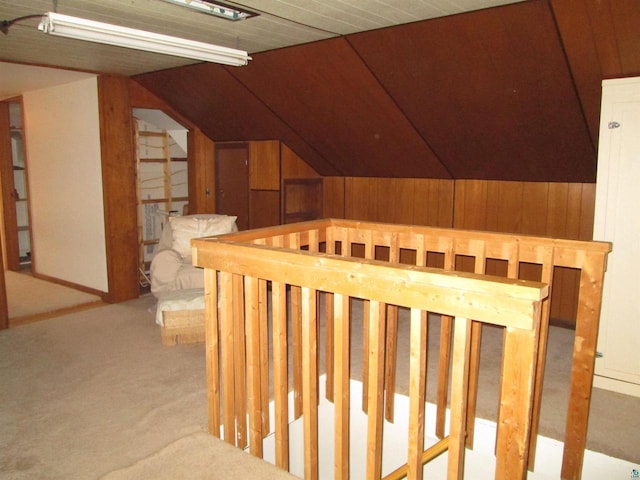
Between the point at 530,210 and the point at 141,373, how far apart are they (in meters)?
3.43

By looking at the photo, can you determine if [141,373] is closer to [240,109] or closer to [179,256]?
[179,256]

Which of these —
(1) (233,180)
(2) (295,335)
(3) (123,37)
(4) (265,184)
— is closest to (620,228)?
(2) (295,335)

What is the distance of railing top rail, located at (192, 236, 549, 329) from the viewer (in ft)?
4.75

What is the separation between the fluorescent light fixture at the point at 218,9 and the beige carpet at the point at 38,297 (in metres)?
3.45

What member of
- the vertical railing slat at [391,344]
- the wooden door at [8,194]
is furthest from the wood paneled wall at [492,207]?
the wooden door at [8,194]

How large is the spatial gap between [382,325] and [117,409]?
205 cm

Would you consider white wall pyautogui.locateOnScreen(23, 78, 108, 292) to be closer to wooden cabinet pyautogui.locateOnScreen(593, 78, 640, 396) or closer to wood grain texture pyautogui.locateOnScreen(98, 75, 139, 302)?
wood grain texture pyautogui.locateOnScreen(98, 75, 139, 302)

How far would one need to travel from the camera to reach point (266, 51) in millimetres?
4023

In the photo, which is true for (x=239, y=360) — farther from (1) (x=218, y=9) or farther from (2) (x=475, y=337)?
(1) (x=218, y=9)

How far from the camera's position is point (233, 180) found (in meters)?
5.91

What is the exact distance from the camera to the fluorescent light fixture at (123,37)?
8.45 ft

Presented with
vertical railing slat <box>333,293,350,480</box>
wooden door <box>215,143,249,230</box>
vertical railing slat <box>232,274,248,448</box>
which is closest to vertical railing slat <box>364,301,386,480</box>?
vertical railing slat <box>333,293,350,480</box>

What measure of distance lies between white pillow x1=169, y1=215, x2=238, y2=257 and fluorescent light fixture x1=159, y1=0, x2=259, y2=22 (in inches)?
83.6

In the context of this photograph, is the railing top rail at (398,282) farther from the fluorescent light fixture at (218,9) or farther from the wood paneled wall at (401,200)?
the wood paneled wall at (401,200)
